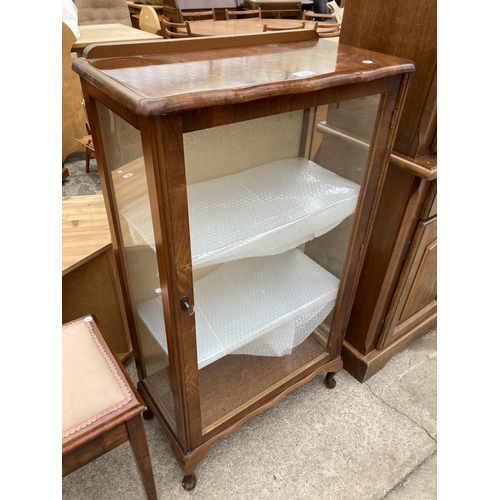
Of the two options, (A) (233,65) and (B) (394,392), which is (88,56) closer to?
(A) (233,65)

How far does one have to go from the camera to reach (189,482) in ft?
3.96

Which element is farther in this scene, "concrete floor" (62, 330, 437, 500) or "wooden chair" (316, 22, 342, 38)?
"wooden chair" (316, 22, 342, 38)

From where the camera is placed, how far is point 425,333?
179 centimetres

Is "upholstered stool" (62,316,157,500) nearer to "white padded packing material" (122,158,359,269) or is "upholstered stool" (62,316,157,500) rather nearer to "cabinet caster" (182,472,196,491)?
"cabinet caster" (182,472,196,491)

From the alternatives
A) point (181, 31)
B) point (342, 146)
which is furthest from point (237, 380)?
point (181, 31)

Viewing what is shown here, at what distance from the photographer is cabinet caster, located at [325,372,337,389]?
4.92 ft

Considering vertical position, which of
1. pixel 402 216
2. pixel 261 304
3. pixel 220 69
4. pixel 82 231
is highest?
pixel 220 69

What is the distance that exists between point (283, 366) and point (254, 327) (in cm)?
26

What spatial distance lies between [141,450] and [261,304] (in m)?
0.52

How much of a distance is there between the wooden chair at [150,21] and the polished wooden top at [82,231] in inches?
86.8

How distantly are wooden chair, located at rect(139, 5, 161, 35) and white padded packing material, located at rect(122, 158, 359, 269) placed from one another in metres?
2.51

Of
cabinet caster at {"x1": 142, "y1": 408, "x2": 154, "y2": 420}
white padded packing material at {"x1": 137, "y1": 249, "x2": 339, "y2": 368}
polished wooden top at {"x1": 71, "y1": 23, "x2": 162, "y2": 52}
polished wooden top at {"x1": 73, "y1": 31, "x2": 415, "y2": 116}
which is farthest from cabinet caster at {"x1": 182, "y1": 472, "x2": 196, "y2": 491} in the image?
polished wooden top at {"x1": 71, "y1": 23, "x2": 162, "y2": 52}

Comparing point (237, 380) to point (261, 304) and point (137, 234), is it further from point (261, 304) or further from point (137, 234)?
point (137, 234)

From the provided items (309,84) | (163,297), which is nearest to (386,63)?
(309,84)
